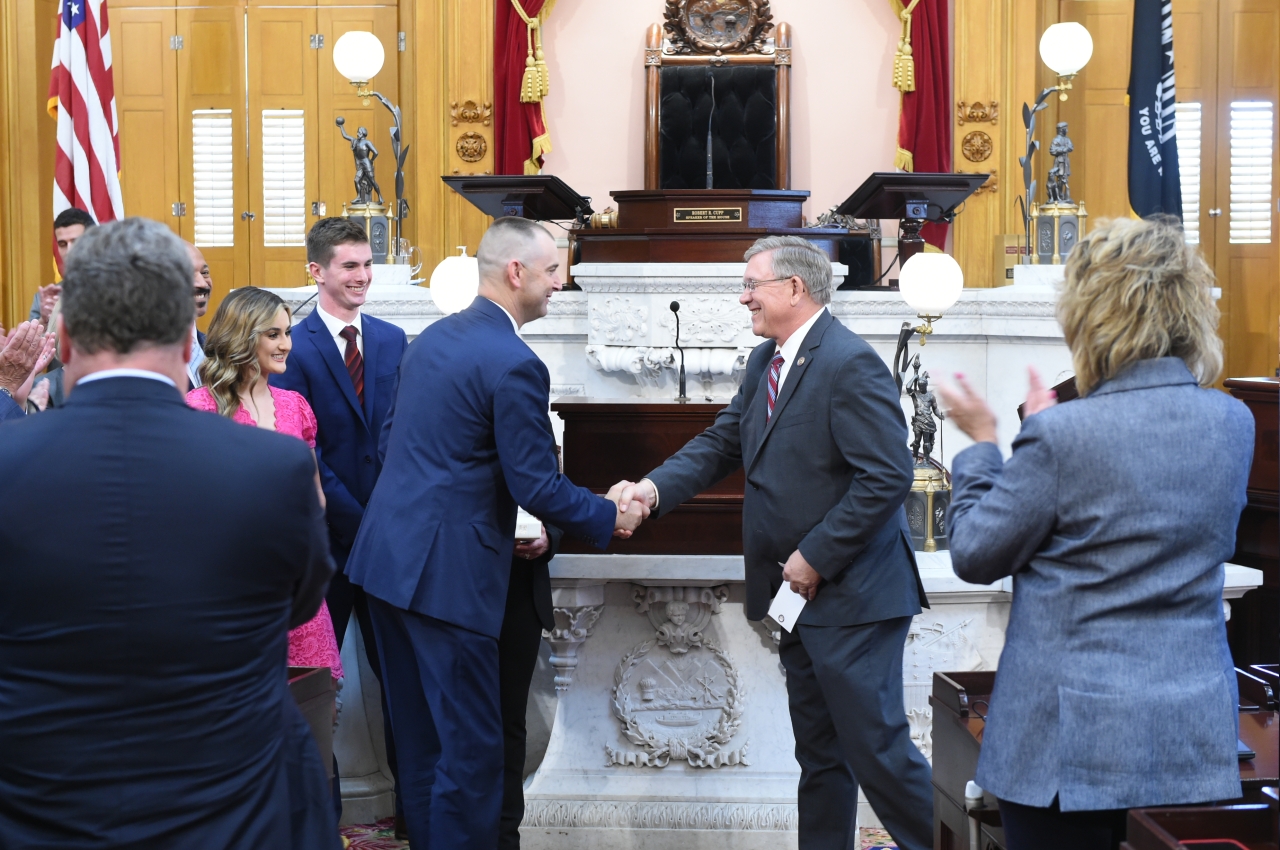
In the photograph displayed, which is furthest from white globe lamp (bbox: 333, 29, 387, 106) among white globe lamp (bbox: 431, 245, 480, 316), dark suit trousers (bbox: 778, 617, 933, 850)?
dark suit trousers (bbox: 778, 617, 933, 850)

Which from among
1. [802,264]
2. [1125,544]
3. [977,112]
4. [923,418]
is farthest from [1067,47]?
[1125,544]

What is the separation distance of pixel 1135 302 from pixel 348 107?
334 inches

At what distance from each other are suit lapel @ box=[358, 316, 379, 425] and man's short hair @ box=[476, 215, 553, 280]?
2.37ft

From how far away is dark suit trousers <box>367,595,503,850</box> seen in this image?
2537mm

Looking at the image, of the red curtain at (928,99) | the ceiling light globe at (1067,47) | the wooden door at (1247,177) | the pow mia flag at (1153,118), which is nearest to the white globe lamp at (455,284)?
the ceiling light globe at (1067,47)

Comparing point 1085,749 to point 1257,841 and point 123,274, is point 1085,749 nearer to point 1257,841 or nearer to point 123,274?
point 1257,841

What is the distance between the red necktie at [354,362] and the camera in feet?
10.7

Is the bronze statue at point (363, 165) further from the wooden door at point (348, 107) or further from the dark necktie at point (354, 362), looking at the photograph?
the dark necktie at point (354, 362)

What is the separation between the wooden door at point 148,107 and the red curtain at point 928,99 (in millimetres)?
5424

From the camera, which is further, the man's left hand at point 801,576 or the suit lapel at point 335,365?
the suit lapel at point 335,365

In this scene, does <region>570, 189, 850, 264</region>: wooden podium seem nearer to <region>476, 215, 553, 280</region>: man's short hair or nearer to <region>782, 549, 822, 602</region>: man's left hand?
<region>476, 215, 553, 280</region>: man's short hair

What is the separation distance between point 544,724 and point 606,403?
86 centimetres

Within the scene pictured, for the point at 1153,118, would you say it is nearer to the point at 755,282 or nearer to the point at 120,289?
the point at 755,282

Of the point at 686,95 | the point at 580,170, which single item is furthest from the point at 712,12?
the point at 580,170
